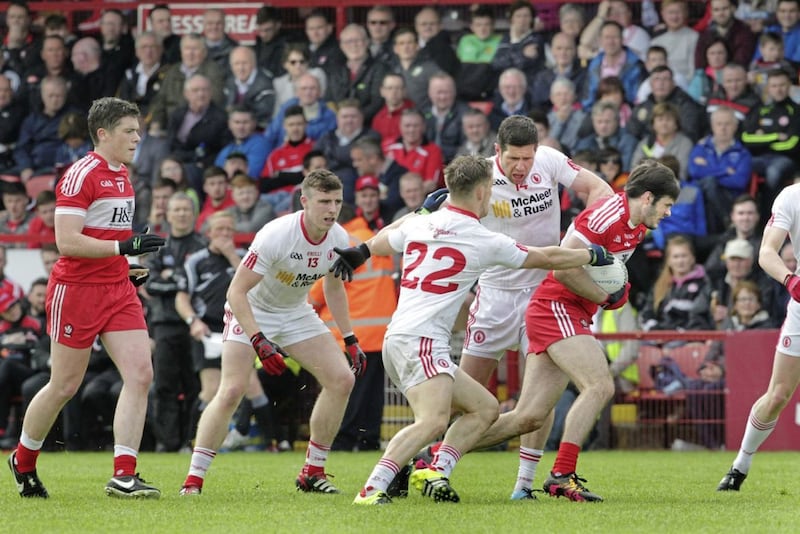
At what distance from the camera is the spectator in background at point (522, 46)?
1714 centimetres

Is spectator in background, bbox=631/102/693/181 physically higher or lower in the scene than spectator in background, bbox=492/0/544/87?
lower

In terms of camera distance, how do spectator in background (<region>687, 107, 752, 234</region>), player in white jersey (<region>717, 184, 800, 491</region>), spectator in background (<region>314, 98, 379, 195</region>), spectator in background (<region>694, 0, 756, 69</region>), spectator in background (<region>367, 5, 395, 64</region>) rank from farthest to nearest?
1. spectator in background (<region>367, 5, 395, 64</region>)
2. spectator in background (<region>694, 0, 756, 69</region>)
3. spectator in background (<region>314, 98, 379, 195</region>)
4. spectator in background (<region>687, 107, 752, 234</region>)
5. player in white jersey (<region>717, 184, 800, 491</region>)

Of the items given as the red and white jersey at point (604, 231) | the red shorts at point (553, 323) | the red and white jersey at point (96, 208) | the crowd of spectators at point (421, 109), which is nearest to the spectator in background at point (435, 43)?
the crowd of spectators at point (421, 109)

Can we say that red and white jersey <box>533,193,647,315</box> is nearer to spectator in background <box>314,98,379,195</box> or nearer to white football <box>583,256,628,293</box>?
white football <box>583,256,628,293</box>

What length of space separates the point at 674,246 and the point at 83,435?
639 cm

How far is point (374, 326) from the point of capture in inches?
552

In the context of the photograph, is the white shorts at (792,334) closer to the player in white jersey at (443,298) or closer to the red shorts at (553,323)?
the red shorts at (553,323)

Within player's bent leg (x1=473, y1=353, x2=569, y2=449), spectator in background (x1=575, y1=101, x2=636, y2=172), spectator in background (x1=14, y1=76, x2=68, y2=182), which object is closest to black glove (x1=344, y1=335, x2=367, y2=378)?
player's bent leg (x1=473, y1=353, x2=569, y2=449)

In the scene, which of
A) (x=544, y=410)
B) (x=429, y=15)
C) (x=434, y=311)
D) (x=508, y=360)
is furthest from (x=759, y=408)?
(x=429, y=15)

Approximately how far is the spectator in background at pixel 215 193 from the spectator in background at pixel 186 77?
1.99 metres

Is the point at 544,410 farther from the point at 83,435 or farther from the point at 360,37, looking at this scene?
the point at 360,37

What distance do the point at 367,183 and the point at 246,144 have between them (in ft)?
8.65

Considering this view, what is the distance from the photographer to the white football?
27.9ft

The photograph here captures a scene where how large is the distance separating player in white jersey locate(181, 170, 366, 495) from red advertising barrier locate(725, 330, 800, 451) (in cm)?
562
